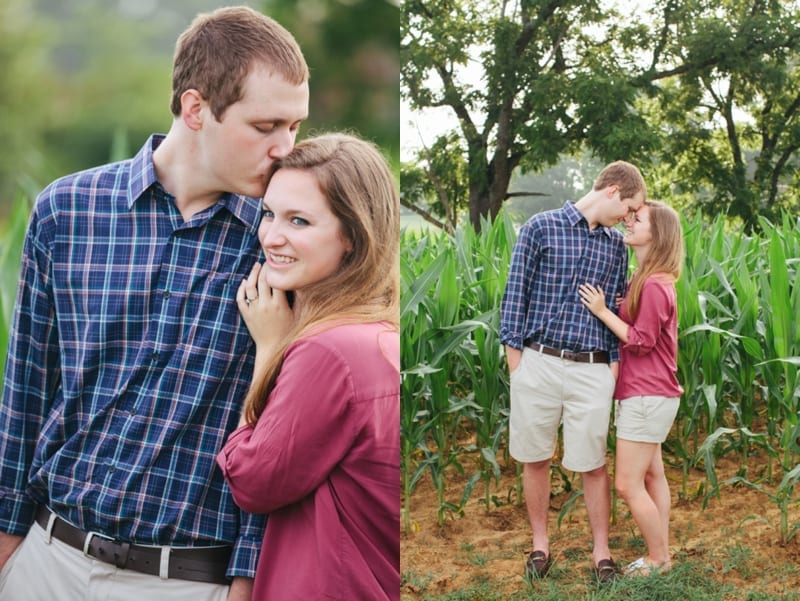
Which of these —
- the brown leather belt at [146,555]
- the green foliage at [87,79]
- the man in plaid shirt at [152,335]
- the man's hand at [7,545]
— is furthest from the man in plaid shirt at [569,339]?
the man's hand at [7,545]

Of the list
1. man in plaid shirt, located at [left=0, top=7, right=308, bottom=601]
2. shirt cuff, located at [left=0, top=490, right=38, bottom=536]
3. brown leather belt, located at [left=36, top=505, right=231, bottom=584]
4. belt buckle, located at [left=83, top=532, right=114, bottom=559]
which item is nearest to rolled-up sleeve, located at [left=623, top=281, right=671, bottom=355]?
man in plaid shirt, located at [left=0, top=7, right=308, bottom=601]

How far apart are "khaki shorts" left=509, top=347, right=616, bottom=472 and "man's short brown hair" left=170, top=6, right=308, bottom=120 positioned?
3.55 feet

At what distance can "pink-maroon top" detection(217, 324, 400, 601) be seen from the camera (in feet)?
5.02

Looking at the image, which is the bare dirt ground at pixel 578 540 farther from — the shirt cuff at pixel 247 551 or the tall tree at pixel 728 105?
the shirt cuff at pixel 247 551

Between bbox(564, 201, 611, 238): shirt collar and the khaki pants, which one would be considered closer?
the khaki pants

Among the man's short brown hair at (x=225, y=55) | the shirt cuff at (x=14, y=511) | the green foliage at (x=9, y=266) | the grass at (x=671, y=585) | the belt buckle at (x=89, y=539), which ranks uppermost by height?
the man's short brown hair at (x=225, y=55)

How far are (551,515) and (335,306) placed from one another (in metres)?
1.14

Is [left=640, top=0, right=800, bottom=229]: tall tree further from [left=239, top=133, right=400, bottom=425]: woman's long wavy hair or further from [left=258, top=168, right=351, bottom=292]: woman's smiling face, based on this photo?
[left=258, top=168, right=351, bottom=292]: woman's smiling face

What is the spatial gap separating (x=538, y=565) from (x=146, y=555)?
1.24 meters

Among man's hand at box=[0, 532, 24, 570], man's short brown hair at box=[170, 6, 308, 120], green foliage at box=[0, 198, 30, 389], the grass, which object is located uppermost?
man's short brown hair at box=[170, 6, 308, 120]

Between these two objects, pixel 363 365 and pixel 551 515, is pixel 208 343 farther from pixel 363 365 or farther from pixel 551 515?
pixel 551 515

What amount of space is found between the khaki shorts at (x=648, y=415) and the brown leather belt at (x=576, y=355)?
0.14 m

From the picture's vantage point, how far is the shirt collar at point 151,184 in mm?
1531

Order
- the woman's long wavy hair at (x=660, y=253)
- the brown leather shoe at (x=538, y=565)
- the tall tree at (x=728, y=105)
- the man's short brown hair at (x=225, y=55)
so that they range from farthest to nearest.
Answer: the brown leather shoe at (x=538, y=565), the tall tree at (x=728, y=105), the woman's long wavy hair at (x=660, y=253), the man's short brown hair at (x=225, y=55)
